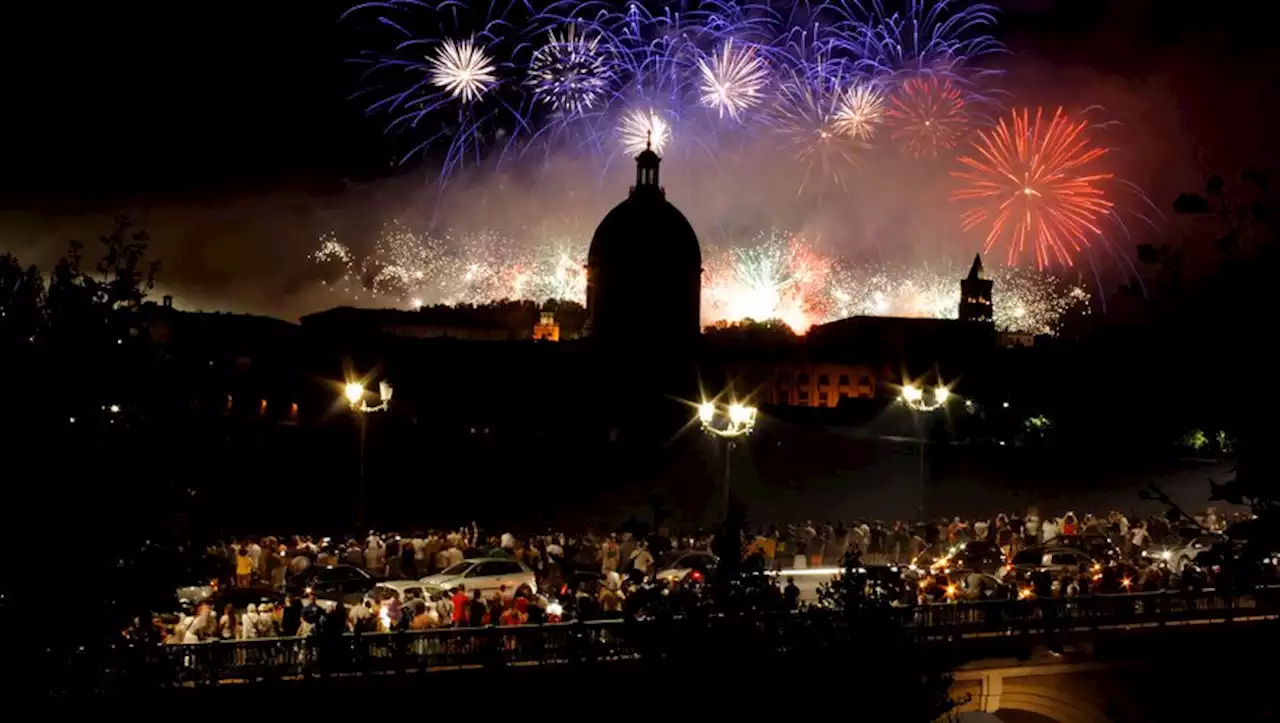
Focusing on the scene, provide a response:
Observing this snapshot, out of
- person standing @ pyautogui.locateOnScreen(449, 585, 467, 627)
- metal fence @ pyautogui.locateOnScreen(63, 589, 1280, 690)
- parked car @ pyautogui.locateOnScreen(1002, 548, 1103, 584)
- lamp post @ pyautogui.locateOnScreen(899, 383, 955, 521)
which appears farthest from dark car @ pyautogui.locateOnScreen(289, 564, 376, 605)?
lamp post @ pyautogui.locateOnScreen(899, 383, 955, 521)

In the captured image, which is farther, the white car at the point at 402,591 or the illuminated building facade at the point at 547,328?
the illuminated building facade at the point at 547,328

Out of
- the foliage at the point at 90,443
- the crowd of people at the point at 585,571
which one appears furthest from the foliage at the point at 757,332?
the foliage at the point at 90,443

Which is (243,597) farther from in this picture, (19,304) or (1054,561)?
(1054,561)

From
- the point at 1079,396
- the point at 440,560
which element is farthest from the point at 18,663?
the point at 1079,396

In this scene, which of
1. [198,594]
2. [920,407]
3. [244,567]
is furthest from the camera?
[920,407]

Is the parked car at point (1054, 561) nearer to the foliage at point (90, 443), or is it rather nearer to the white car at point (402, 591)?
the white car at point (402, 591)

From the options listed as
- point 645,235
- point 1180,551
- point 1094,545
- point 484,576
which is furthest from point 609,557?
point 645,235
